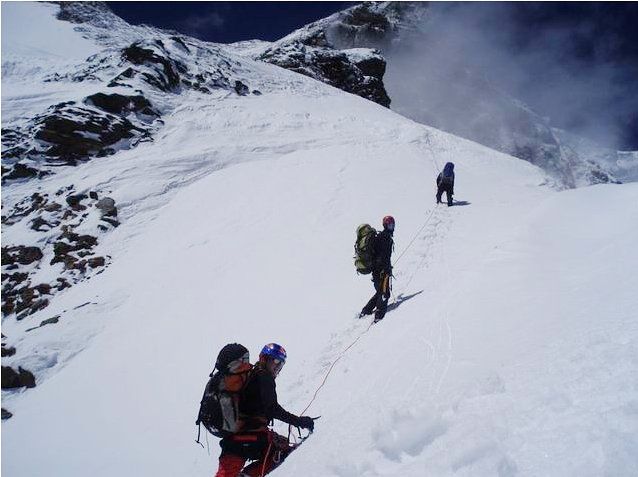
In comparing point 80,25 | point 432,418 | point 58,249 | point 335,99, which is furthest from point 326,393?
point 80,25

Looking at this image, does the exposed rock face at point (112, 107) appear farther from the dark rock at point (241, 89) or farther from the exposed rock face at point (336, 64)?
the exposed rock face at point (336, 64)

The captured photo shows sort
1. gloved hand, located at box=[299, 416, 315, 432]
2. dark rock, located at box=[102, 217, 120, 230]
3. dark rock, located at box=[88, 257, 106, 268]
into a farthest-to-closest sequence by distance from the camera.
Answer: dark rock, located at box=[102, 217, 120, 230]
dark rock, located at box=[88, 257, 106, 268]
gloved hand, located at box=[299, 416, 315, 432]

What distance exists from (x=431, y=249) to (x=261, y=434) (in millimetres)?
7461

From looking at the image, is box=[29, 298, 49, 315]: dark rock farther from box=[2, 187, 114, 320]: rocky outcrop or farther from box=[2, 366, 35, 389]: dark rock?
box=[2, 366, 35, 389]: dark rock

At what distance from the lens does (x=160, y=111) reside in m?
27.2

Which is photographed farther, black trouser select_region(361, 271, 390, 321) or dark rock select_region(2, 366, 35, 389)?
dark rock select_region(2, 366, 35, 389)

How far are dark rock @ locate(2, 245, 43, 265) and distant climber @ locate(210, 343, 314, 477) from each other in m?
16.1

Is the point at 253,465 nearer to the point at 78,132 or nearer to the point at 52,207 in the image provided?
the point at 52,207

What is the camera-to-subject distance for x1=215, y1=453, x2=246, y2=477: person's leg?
3.95 meters

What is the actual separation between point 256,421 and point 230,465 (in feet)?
1.51

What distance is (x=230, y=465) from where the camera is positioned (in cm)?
397

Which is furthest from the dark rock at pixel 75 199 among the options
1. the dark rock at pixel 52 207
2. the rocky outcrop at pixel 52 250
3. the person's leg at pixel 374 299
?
the person's leg at pixel 374 299

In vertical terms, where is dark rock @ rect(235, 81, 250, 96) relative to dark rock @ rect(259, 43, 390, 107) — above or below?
below

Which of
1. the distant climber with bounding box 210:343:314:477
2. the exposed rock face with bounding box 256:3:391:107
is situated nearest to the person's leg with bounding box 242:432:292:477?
the distant climber with bounding box 210:343:314:477
